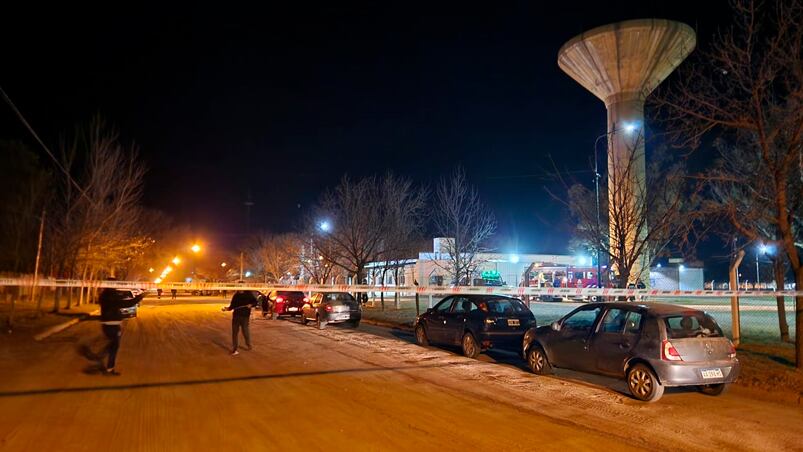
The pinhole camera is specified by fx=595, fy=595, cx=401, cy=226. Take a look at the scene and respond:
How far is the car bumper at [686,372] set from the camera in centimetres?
856

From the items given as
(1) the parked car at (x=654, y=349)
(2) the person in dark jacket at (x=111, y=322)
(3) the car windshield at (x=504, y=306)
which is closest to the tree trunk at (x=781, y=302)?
(3) the car windshield at (x=504, y=306)

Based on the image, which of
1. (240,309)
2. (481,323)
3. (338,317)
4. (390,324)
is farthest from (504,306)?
(390,324)

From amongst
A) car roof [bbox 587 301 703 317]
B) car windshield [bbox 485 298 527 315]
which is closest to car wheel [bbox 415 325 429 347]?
car windshield [bbox 485 298 527 315]

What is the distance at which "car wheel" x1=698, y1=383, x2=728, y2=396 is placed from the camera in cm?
919

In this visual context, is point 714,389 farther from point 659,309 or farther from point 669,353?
point 659,309

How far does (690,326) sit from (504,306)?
5422 mm

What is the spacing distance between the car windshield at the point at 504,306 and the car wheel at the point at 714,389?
498 centimetres

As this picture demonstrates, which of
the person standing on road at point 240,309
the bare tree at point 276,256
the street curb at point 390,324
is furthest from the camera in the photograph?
the bare tree at point 276,256

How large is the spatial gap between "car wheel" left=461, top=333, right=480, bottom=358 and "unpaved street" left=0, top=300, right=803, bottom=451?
0.78 m

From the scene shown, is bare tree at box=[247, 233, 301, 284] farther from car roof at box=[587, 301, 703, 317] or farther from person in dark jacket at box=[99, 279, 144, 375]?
car roof at box=[587, 301, 703, 317]

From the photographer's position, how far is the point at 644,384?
29.0 ft

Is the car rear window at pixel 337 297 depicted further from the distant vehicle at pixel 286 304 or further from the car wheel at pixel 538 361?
the car wheel at pixel 538 361

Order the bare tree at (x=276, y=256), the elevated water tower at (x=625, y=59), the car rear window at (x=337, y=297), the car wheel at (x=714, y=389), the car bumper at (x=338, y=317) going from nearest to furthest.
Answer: the car wheel at (x=714, y=389)
the car bumper at (x=338, y=317)
the car rear window at (x=337, y=297)
the elevated water tower at (x=625, y=59)
the bare tree at (x=276, y=256)

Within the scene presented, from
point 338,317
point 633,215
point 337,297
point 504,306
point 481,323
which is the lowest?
point 338,317
